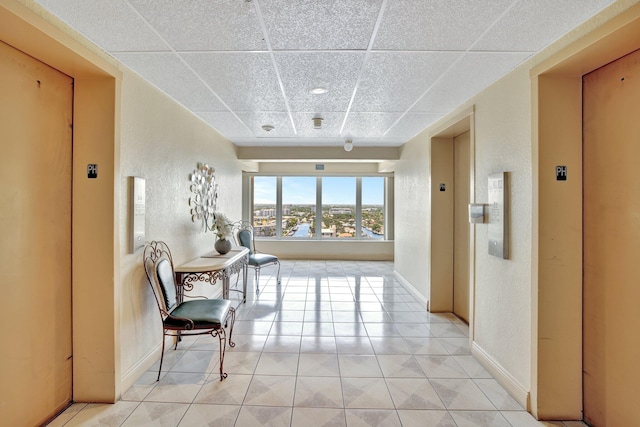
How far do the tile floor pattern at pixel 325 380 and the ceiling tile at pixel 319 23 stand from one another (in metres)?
2.36

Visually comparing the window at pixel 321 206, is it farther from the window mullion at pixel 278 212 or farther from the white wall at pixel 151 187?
the white wall at pixel 151 187

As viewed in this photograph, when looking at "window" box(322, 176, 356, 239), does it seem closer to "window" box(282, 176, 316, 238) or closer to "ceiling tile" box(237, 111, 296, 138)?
"window" box(282, 176, 316, 238)

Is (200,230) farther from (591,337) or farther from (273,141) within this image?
(591,337)

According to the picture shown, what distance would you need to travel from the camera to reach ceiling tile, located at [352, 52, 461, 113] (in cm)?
201

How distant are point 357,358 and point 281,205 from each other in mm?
5313

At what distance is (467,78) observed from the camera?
7.66ft

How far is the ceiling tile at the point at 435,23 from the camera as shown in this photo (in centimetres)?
147

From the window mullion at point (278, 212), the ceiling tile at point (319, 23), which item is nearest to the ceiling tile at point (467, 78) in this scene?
the ceiling tile at point (319, 23)

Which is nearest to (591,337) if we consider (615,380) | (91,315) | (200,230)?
(615,380)

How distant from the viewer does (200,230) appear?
3.65 m

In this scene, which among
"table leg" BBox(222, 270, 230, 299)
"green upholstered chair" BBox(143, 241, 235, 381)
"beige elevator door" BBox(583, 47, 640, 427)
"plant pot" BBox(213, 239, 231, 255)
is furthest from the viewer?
"plant pot" BBox(213, 239, 231, 255)

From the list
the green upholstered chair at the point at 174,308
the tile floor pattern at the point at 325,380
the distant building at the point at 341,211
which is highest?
the distant building at the point at 341,211

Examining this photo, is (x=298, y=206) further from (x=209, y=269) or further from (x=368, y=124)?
(x=209, y=269)

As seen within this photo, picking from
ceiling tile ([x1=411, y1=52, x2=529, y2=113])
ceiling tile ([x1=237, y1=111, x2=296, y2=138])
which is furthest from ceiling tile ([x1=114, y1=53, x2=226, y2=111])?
ceiling tile ([x1=411, y1=52, x2=529, y2=113])
